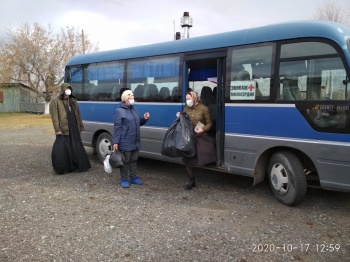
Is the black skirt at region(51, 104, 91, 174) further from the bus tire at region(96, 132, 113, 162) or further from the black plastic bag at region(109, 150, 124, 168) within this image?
the black plastic bag at region(109, 150, 124, 168)

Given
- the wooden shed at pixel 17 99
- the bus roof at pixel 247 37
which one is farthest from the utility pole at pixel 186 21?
the wooden shed at pixel 17 99

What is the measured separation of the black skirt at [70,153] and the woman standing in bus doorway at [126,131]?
1.61m

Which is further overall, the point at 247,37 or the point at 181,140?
the point at 181,140

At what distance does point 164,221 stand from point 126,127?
211 cm

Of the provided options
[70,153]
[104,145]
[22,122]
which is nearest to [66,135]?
[70,153]

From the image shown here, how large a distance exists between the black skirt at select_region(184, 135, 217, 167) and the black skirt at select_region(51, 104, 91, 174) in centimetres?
278

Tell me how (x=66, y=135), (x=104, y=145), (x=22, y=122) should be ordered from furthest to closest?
1. (x=22, y=122)
2. (x=104, y=145)
3. (x=66, y=135)

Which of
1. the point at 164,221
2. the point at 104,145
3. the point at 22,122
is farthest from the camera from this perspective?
the point at 22,122

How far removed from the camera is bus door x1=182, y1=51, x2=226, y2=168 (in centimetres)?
595

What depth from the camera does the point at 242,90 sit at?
5.52 metres

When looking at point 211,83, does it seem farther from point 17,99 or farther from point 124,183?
point 17,99

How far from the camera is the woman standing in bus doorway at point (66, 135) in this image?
23.8 feet

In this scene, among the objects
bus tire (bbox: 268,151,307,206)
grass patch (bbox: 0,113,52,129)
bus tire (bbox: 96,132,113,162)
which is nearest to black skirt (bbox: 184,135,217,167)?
bus tire (bbox: 268,151,307,206)
